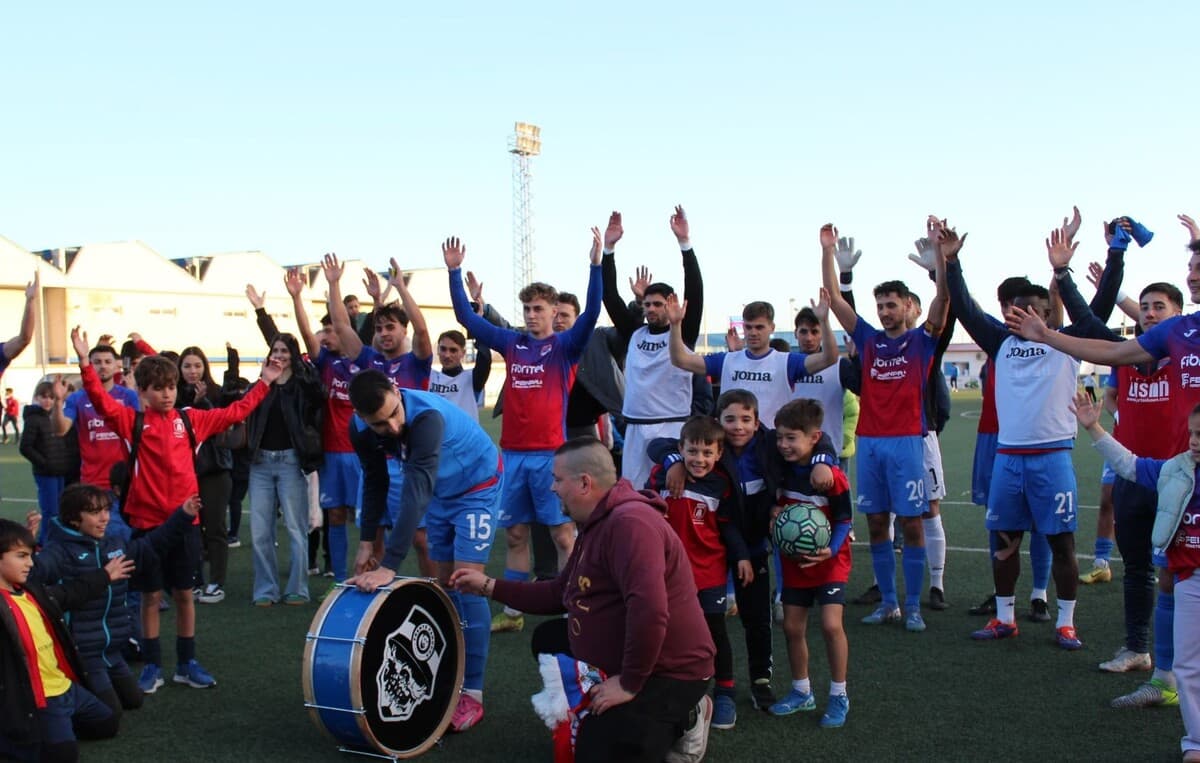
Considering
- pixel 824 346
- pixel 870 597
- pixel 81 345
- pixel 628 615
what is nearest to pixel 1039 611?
pixel 870 597

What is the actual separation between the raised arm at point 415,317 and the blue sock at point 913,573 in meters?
3.93

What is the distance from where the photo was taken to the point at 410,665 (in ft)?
15.7

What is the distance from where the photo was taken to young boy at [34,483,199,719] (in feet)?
17.4

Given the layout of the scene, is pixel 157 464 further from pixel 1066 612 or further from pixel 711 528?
pixel 1066 612

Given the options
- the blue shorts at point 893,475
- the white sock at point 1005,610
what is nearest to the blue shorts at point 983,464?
the blue shorts at point 893,475

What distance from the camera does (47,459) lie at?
33.7 ft

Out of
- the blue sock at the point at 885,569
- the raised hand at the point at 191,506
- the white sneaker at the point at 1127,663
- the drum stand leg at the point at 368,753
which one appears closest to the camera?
the drum stand leg at the point at 368,753

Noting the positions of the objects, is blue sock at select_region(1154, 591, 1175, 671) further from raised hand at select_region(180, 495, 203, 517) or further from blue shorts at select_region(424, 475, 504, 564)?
raised hand at select_region(180, 495, 203, 517)

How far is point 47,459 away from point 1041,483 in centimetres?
941

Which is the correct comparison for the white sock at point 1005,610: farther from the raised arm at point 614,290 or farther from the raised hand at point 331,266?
the raised hand at point 331,266

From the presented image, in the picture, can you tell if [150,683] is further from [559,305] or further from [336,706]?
[559,305]

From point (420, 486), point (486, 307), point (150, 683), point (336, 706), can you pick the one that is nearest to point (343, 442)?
point (486, 307)

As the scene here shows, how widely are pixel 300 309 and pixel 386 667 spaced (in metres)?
4.36

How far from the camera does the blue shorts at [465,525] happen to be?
5508 millimetres
